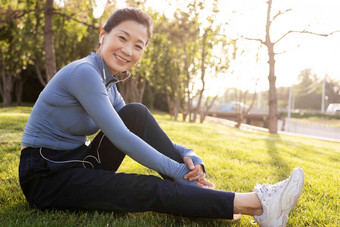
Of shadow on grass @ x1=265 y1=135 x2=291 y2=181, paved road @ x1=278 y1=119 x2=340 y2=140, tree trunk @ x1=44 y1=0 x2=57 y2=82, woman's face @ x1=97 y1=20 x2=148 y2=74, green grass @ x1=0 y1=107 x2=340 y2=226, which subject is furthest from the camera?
paved road @ x1=278 y1=119 x2=340 y2=140

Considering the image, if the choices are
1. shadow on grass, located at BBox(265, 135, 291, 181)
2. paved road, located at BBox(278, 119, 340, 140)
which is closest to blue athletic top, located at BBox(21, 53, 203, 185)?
shadow on grass, located at BBox(265, 135, 291, 181)

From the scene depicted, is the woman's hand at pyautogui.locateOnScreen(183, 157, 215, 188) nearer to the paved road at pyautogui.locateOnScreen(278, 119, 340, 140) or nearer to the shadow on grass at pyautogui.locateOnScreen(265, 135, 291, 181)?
the shadow on grass at pyautogui.locateOnScreen(265, 135, 291, 181)

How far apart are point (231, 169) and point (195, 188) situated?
7.33 ft

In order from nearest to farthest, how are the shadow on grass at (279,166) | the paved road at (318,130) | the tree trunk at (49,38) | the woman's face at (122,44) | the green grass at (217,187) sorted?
the green grass at (217,187)
the woman's face at (122,44)
the shadow on grass at (279,166)
the tree trunk at (49,38)
the paved road at (318,130)

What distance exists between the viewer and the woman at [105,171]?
1.85 metres

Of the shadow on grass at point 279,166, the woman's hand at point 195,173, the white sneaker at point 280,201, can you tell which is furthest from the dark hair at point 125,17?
the shadow on grass at point 279,166

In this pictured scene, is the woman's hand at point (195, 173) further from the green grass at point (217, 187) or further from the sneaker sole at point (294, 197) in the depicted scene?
the sneaker sole at point (294, 197)

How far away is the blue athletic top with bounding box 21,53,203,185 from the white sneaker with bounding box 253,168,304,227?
1.64 ft

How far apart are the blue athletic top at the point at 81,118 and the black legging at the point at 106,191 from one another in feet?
0.30

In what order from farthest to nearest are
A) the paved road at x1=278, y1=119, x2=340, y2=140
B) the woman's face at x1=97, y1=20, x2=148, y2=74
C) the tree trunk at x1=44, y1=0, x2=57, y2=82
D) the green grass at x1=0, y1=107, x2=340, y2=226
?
the paved road at x1=278, y1=119, x2=340, y2=140 → the tree trunk at x1=44, y1=0, x2=57, y2=82 → the woman's face at x1=97, y1=20, x2=148, y2=74 → the green grass at x1=0, y1=107, x2=340, y2=226

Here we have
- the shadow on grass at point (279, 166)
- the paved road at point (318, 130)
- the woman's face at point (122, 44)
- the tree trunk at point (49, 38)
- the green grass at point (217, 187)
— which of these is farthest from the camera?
the paved road at point (318, 130)

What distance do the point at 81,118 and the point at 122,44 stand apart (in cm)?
61

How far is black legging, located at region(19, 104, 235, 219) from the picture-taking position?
1857 millimetres

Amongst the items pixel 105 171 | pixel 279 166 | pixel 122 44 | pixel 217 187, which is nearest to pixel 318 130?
pixel 279 166
